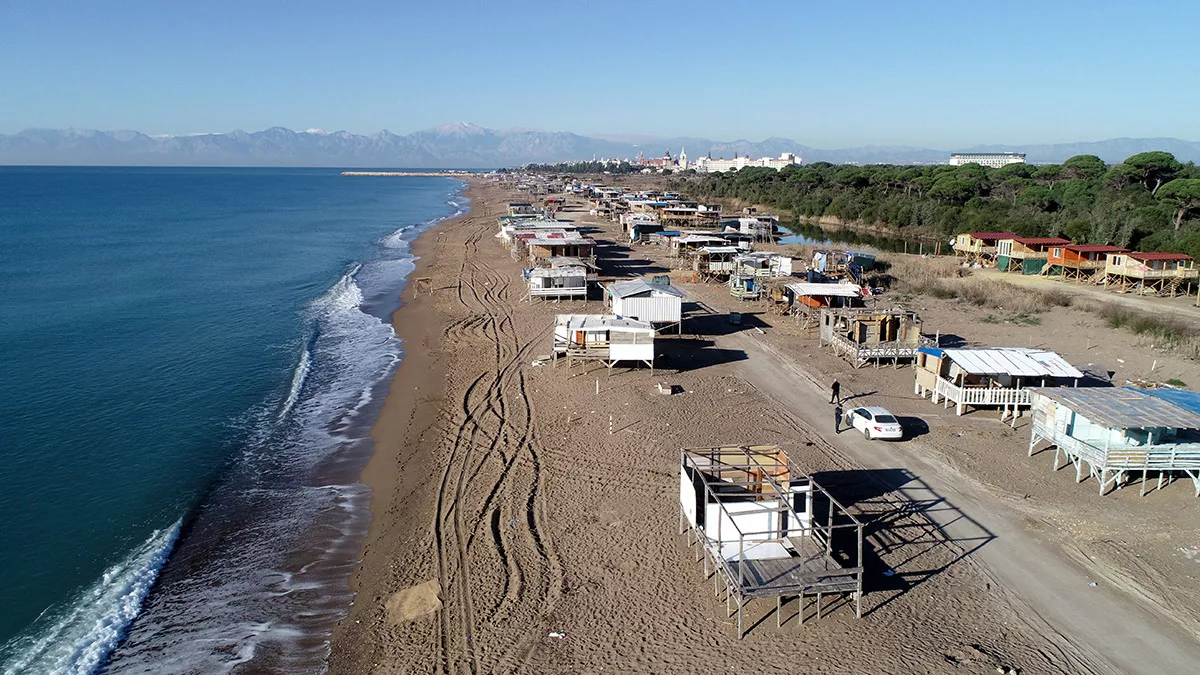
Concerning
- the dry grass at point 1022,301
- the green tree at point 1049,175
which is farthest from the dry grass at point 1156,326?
the green tree at point 1049,175

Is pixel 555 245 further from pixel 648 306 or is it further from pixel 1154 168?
pixel 1154 168

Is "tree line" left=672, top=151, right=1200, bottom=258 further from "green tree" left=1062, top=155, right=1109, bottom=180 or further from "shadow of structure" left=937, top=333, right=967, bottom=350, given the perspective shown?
"shadow of structure" left=937, top=333, right=967, bottom=350

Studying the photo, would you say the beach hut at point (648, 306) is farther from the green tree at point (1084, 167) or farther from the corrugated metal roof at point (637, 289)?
the green tree at point (1084, 167)

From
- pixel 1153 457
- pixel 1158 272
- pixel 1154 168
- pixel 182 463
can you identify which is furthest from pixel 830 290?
pixel 1154 168


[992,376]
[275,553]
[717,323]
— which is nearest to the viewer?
[275,553]

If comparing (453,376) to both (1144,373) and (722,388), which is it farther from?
(1144,373)
